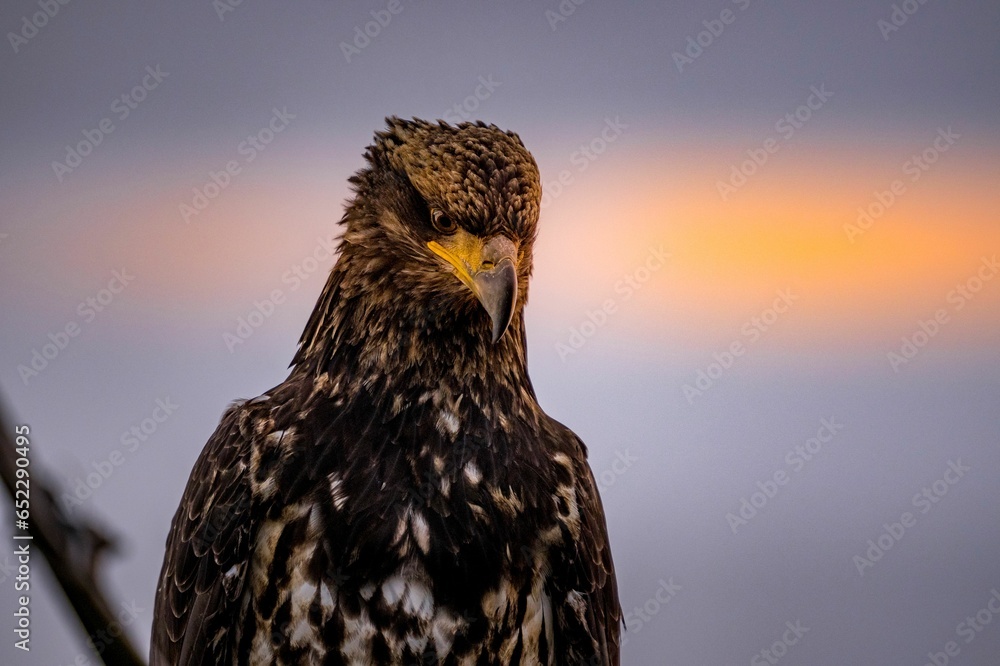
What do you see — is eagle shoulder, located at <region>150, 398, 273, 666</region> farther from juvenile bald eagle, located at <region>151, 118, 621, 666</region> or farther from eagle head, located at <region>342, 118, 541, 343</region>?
eagle head, located at <region>342, 118, 541, 343</region>

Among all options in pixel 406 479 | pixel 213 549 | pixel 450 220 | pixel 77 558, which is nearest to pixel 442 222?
pixel 450 220

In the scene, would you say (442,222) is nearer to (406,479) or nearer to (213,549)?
(406,479)

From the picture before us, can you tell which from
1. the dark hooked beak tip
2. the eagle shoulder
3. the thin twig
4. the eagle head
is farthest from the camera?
the eagle shoulder

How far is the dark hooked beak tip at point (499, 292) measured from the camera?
7.06 feet

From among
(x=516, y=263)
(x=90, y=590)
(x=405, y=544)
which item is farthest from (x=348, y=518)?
(x=90, y=590)

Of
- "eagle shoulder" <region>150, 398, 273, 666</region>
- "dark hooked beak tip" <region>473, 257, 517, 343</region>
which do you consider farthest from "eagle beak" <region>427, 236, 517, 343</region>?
"eagle shoulder" <region>150, 398, 273, 666</region>

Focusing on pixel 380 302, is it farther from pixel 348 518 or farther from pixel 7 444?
pixel 7 444

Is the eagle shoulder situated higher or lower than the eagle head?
lower

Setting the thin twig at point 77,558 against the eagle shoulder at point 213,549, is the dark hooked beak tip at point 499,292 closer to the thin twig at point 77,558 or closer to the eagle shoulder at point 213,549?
the eagle shoulder at point 213,549

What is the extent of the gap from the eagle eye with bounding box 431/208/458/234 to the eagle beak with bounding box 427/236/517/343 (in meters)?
0.04

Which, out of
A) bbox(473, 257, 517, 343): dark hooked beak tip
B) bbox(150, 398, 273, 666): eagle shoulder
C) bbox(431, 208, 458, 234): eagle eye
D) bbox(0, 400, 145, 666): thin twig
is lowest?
bbox(150, 398, 273, 666): eagle shoulder

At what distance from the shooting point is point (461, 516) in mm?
2379

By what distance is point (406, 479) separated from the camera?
2.40 m

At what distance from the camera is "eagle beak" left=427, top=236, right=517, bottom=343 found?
216 centimetres
